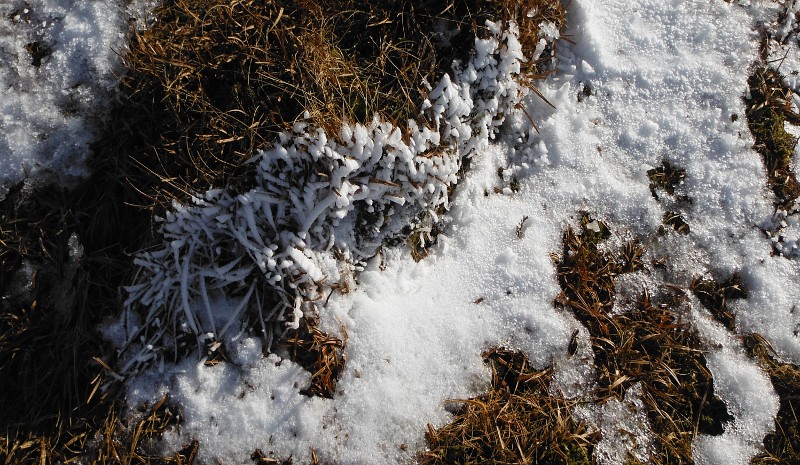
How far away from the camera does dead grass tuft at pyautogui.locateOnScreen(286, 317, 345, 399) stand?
2.71 m

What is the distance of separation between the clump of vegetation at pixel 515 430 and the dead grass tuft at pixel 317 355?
58cm

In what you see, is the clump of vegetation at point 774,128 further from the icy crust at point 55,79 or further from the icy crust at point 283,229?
the icy crust at point 55,79

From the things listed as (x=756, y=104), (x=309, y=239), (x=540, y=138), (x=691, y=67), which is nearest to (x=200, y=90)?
(x=309, y=239)

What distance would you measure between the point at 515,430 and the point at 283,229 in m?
1.61

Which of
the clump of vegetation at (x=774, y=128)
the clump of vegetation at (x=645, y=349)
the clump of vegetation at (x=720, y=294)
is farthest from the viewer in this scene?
the clump of vegetation at (x=774, y=128)

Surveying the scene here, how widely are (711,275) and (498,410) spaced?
1479mm

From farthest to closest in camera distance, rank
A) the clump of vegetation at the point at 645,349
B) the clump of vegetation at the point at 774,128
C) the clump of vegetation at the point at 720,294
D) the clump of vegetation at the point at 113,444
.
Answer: the clump of vegetation at the point at 774,128, the clump of vegetation at the point at 720,294, the clump of vegetation at the point at 645,349, the clump of vegetation at the point at 113,444

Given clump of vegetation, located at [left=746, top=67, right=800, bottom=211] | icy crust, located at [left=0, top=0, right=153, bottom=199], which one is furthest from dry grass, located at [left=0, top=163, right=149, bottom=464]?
clump of vegetation, located at [left=746, top=67, right=800, bottom=211]

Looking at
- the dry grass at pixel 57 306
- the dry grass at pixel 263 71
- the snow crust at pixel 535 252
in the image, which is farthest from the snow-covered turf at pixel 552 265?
the dry grass at pixel 263 71

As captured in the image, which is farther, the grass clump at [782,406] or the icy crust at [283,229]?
the grass clump at [782,406]

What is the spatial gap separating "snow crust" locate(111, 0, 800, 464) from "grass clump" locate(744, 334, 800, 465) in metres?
0.06

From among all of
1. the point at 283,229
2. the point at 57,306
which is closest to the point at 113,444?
the point at 57,306

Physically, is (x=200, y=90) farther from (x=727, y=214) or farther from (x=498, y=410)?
(x=727, y=214)

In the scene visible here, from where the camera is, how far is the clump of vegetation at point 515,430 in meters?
2.69
